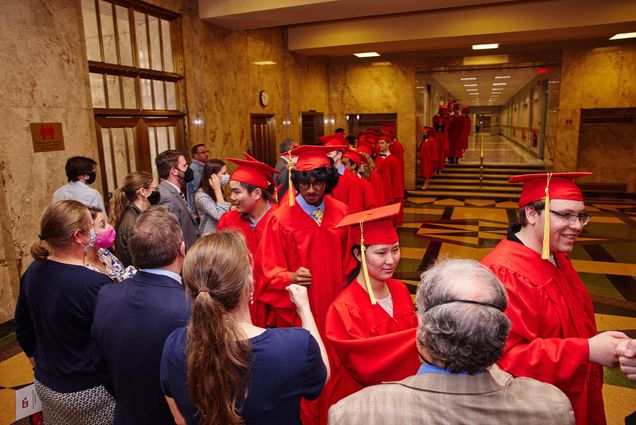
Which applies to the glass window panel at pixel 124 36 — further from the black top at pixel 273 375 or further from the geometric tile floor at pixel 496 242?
the black top at pixel 273 375

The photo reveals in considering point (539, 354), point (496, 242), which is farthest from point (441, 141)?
point (539, 354)

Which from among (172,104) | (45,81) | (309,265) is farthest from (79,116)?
(309,265)

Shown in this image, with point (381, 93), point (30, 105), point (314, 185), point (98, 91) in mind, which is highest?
point (381, 93)

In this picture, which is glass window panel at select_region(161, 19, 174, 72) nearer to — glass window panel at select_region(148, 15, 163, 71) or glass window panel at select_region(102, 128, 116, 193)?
glass window panel at select_region(148, 15, 163, 71)

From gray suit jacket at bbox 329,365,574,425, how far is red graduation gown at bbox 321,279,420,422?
59cm

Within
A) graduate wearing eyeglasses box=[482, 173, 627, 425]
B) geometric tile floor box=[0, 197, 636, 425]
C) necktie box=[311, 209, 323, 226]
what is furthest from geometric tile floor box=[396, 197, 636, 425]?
graduate wearing eyeglasses box=[482, 173, 627, 425]

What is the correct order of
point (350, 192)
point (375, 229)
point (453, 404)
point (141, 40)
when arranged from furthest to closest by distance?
point (141, 40), point (350, 192), point (375, 229), point (453, 404)

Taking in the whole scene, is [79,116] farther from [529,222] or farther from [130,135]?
[529,222]

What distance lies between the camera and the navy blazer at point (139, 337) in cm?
167

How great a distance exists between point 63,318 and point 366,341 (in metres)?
1.36

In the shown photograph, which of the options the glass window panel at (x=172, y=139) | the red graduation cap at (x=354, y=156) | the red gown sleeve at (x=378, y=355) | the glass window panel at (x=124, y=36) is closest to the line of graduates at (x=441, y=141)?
the red graduation cap at (x=354, y=156)

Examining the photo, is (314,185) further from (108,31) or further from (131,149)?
(108,31)

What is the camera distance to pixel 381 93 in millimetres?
13242

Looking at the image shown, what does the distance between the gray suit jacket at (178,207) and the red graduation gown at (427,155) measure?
10.1m
